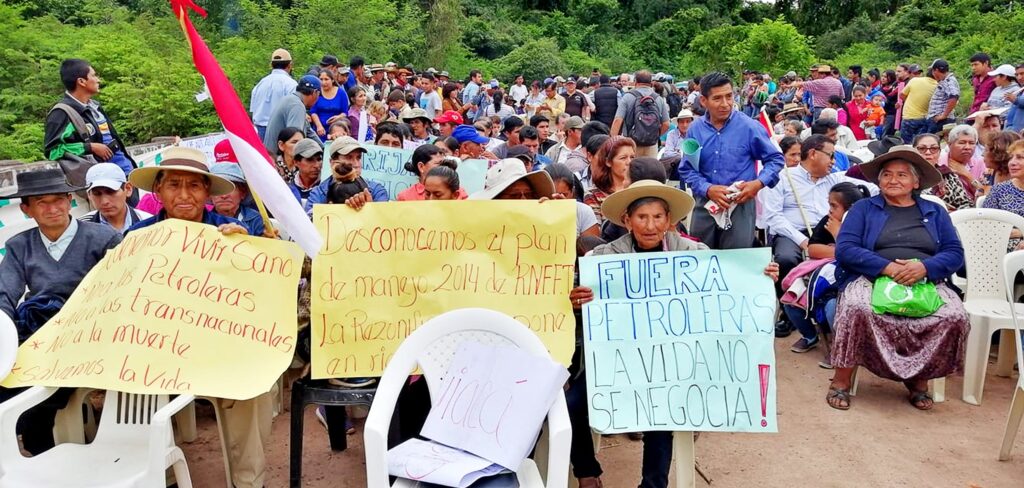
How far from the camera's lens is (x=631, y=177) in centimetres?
549

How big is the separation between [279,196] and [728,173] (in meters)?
3.26

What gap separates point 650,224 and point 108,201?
368 cm

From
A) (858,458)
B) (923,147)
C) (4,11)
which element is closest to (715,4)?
(4,11)

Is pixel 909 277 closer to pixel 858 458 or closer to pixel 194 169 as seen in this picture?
pixel 858 458

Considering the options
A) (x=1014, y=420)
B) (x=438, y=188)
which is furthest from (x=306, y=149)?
(x=1014, y=420)

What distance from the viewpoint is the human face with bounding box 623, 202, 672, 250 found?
A: 12.7ft

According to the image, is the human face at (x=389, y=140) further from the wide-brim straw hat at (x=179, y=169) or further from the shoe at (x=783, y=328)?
the shoe at (x=783, y=328)

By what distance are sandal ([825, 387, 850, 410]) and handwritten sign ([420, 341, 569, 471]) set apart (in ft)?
9.26

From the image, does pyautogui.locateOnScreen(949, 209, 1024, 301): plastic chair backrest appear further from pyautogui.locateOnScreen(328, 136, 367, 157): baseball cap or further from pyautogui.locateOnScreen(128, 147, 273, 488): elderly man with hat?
pyautogui.locateOnScreen(128, 147, 273, 488): elderly man with hat

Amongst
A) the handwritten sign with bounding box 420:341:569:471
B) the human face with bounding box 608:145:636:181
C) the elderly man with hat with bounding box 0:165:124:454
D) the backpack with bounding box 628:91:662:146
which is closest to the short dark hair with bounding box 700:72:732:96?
the human face with bounding box 608:145:636:181

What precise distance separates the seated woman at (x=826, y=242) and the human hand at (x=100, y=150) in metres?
5.76

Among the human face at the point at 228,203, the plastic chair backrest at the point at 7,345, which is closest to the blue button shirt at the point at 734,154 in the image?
the human face at the point at 228,203

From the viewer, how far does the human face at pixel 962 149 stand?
23.2ft

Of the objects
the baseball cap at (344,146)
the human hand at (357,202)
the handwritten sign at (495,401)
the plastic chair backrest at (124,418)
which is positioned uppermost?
the baseball cap at (344,146)
